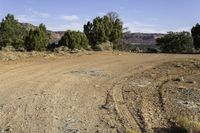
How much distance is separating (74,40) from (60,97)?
29480 mm

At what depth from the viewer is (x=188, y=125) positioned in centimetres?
888

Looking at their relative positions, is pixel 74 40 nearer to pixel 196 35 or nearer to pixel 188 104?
pixel 196 35

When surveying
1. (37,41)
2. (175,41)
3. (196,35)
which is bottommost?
(175,41)

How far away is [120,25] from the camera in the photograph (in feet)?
170

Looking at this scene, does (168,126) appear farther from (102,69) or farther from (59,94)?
(102,69)

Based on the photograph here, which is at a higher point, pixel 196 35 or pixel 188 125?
pixel 196 35

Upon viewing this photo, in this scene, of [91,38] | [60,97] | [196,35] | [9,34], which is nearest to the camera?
[60,97]

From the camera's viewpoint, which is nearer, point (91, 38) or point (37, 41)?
point (37, 41)

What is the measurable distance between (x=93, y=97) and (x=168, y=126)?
10.2 ft

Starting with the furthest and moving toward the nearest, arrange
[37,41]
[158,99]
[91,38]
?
[91,38], [37,41], [158,99]

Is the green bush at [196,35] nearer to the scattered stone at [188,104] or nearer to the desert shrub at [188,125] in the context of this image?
the scattered stone at [188,104]

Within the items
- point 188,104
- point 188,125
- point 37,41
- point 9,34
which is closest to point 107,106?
point 188,104

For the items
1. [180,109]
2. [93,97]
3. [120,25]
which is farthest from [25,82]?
[120,25]

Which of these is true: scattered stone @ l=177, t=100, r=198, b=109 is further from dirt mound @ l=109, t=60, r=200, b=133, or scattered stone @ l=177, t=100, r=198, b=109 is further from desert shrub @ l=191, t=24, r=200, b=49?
desert shrub @ l=191, t=24, r=200, b=49
